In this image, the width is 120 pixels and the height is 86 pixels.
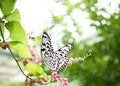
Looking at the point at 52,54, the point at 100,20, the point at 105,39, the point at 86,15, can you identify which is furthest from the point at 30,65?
the point at 105,39

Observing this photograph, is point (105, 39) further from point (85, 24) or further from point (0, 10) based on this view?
point (0, 10)

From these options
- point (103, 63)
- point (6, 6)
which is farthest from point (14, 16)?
point (103, 63)

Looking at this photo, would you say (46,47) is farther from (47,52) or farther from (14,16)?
(14,16)

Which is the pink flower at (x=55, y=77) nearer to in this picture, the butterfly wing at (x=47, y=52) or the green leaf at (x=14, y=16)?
the butterfly wing at (x=47, y=52)

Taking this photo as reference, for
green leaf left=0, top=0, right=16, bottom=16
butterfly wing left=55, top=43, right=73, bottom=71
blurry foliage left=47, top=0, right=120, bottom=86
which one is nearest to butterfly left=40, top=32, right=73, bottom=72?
butterfly wing left=55, top=43, right=73, bottom=71

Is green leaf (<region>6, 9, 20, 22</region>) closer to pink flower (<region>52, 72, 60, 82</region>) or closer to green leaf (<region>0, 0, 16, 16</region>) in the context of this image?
green leaf (<region>0, 0, 16, 16</region>)
